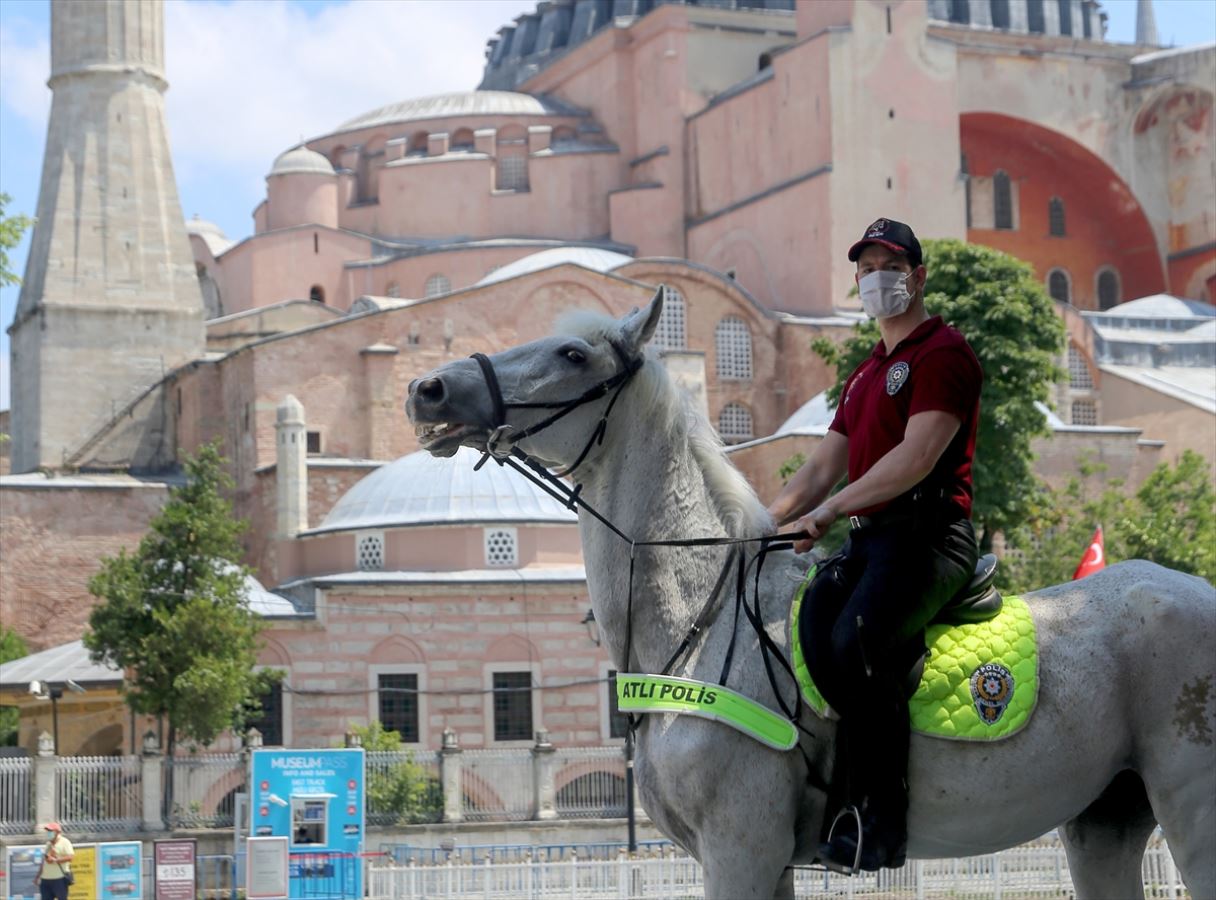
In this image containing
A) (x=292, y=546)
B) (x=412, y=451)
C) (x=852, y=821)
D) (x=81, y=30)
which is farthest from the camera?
(x=81, y=30)

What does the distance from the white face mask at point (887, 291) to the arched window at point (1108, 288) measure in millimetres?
55412

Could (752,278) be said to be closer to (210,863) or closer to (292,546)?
(292,546)

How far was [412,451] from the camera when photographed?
42.5 metres

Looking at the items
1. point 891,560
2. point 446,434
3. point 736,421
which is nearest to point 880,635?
point 891,560

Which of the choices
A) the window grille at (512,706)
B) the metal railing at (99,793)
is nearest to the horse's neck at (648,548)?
the metal railing at (99,793)

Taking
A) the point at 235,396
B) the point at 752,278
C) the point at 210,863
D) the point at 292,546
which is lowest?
the point at 210,863

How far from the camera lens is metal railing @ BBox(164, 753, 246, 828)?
2925cm

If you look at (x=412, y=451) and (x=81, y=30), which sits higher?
(x=81, y=30)

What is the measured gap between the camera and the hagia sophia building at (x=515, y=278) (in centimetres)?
3506

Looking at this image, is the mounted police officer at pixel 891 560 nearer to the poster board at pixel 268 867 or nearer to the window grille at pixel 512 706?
the poster board at pixel 268 867

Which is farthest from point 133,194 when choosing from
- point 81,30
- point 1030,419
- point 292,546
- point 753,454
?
point 1030,419

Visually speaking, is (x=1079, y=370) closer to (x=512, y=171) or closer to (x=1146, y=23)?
(x=512, y=171)

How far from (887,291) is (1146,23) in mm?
71069

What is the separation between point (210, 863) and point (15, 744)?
49.9 feet
